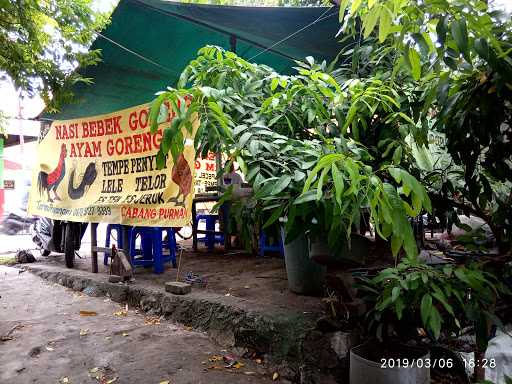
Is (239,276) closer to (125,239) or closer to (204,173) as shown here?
(125,239)

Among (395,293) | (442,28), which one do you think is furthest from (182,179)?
(442,28)

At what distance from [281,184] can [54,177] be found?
16.2 feet

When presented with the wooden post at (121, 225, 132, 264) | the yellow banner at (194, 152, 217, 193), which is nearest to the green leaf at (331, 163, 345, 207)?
the wooden post at (121, 225, 132, 264)

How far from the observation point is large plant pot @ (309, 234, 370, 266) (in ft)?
8.72

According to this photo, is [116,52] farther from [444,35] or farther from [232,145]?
[444,35]

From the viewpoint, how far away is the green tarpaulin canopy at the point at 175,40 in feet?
12.7

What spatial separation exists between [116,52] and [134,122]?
947mm

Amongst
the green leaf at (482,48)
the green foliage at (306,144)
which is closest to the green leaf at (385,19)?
the green leaf at (482,48)

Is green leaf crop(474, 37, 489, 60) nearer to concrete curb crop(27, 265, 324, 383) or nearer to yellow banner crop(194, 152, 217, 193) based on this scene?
concrete curb crop(27, 265, 324, 383)

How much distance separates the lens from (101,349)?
3.19m

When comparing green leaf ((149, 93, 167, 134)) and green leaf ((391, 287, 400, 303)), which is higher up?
green leaf ((149, 93, 167, 134))

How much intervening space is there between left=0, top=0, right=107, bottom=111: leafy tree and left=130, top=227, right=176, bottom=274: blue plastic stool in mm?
1923

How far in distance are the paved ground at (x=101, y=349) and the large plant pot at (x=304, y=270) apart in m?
0.80

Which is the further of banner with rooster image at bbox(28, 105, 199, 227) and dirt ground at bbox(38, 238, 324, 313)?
banner with rooster image at bbox(28, 105, 199, 227)
